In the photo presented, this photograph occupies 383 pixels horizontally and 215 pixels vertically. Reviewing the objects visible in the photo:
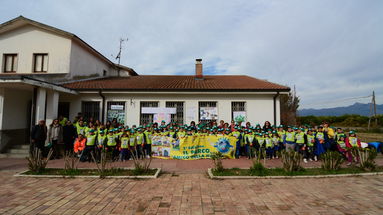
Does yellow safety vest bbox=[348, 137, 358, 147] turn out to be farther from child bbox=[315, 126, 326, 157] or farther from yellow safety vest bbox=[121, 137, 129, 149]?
yellow safety vest bbox=[121, 137, 129, 149]

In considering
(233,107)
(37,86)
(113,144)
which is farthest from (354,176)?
(37,86)

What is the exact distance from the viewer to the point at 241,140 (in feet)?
28.4

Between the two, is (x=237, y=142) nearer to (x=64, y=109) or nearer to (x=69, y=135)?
(x=69, y=135)

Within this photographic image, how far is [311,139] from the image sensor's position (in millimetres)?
8070

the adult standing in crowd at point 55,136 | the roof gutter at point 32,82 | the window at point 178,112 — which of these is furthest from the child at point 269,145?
the roof gutter at point 32,82

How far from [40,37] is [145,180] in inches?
562

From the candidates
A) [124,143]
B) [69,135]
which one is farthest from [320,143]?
[69,135]

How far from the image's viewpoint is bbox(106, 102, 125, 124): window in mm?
11109

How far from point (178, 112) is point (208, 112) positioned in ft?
6.52

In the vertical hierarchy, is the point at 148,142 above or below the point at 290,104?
below

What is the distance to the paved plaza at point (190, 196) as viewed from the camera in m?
3.63

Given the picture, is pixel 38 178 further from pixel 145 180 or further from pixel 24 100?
pixel 24 100

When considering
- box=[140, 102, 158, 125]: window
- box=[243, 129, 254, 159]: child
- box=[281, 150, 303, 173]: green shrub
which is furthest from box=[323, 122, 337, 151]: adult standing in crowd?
box=[140, 102, 158, 125]: window

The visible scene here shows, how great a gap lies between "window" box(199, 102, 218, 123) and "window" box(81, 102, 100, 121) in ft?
22.2
